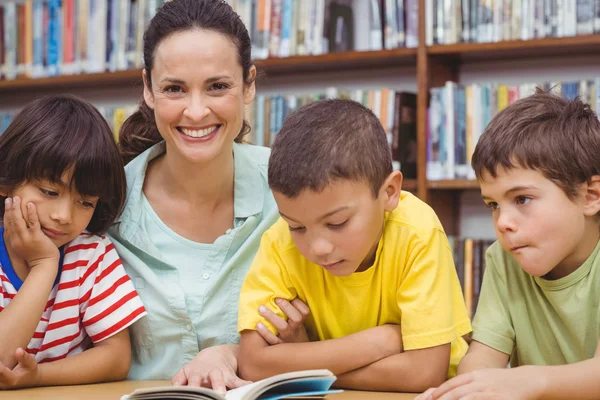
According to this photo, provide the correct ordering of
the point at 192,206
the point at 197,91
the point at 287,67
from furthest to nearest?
the point at 287,67, the point at 192,206, the point at 197,91

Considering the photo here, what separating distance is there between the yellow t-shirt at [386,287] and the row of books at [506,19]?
4.24 ft

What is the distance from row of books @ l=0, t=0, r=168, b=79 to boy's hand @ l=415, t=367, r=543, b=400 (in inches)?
90.4

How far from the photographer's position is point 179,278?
1.57 m

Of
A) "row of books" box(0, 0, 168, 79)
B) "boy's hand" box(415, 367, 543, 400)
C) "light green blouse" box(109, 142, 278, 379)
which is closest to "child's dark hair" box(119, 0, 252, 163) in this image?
"light green blouse" box(109, 142, 278, 379)

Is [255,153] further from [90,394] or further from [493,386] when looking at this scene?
[493,386]

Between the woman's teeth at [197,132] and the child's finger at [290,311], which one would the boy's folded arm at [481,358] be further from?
the woman's teeth at [197,132]

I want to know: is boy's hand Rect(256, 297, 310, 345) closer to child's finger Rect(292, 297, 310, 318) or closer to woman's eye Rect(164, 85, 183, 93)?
child's finger Rect(292, 297, 310, 318)

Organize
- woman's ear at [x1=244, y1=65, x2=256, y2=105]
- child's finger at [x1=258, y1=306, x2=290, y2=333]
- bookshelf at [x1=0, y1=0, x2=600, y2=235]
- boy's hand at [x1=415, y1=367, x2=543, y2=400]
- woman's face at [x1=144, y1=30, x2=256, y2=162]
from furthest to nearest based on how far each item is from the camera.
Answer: bookshelf at [x1=0, y1=0, x2=600, y2=235], woman's ear at [x1=244, y1=65, x2=256, y2=105], woman's face at [x1=144, y1=30, x2=256, y2=162], child's finger at [x1=258, y1=306, x2=290, y2=333], boy's hand at [x1=415, y1=367, x2=543, y2=400]

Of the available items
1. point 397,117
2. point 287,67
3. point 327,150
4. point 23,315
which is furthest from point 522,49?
point 23,315

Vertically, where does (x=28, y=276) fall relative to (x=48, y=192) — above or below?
below

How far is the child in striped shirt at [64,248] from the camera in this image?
139 centimetres

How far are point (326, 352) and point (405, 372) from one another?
0.13 metres

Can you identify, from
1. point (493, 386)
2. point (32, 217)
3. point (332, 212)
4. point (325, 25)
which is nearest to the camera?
point (493, 386)

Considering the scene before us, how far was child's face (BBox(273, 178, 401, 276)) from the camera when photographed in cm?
119
